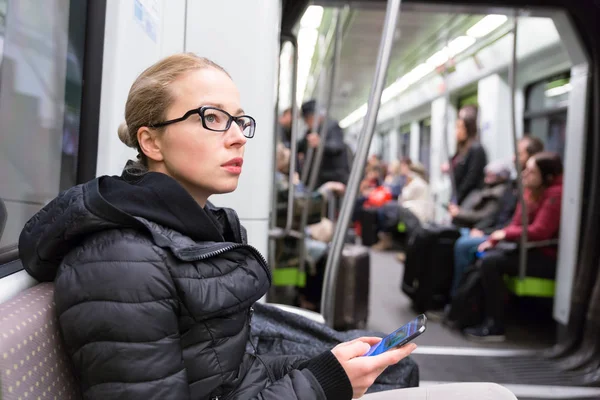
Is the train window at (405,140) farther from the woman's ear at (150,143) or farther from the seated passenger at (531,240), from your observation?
the woman's ear at (150,143)

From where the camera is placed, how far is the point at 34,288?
2.82 ft

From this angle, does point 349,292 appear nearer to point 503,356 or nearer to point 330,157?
point 503,356

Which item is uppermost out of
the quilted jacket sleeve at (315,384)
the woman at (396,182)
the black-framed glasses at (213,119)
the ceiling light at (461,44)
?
the ceiling light at (461,44)

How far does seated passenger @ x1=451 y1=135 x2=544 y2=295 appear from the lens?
12.5 ft

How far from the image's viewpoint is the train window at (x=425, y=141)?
11.3 m

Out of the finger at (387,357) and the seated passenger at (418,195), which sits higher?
the seated passenger at (418,195)

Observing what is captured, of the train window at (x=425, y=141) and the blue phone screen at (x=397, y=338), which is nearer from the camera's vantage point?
the blue phone screen at (x=397, y=338)

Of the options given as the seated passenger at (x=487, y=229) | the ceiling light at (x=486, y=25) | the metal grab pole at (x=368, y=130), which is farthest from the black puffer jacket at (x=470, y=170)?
the metal grab pole at (x=368, y=130)

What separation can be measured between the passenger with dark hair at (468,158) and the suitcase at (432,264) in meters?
0.53

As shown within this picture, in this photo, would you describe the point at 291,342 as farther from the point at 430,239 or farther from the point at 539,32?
the point at 539,32

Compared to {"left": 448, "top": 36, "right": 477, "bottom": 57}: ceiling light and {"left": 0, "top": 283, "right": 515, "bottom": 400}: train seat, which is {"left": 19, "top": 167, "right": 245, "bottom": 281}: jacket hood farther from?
{"left": 448, "top": 36, "right": 477, "bottom": 57}: ceiling light

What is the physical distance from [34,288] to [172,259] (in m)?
0.27

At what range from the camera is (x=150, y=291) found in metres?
0.74

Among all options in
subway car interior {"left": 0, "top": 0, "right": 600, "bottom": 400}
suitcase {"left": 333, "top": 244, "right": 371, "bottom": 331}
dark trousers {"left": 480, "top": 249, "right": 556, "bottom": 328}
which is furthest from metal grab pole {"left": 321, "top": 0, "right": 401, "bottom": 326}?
dark trousers {"left": 480, "top": 249, "right": 556, "bottom": 328}
